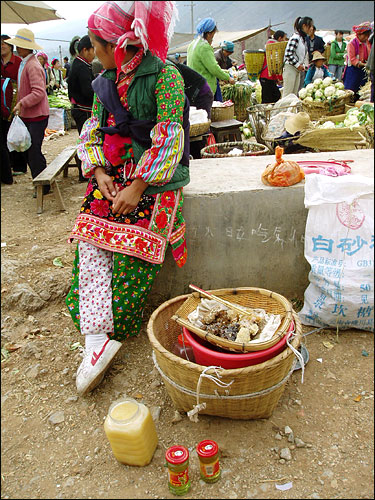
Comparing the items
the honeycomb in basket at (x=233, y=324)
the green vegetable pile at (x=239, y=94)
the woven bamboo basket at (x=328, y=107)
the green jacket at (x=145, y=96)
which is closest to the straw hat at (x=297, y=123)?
the woven bamboo basket at (x=328, y=107)

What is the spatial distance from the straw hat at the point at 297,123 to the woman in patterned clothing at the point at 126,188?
203 cm

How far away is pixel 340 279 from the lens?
2.21m

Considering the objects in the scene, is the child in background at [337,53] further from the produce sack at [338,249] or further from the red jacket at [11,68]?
the produce sack at [338,249]

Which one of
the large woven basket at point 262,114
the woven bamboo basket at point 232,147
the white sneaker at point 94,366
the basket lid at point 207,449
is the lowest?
the basket lid at point 207,449

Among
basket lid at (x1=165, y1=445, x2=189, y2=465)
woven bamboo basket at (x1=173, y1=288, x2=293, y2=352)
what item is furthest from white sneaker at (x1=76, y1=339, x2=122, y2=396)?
basket lid at (x1=165, y1=445, x2=189, y2=465)

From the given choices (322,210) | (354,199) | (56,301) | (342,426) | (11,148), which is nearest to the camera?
(342,426)

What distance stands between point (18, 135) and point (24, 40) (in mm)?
1020

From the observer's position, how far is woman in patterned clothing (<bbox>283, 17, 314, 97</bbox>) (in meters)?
6.05

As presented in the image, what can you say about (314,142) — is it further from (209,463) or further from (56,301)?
(209,463)

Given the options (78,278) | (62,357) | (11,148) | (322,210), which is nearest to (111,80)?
(78,278)

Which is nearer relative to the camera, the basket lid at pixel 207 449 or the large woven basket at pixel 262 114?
the basket lid at pixel 207 449

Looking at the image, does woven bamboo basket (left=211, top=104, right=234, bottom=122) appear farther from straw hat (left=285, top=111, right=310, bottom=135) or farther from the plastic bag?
the plastic bag

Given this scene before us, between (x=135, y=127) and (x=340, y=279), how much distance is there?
4.32ft

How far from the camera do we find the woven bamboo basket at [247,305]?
5.66 ft
